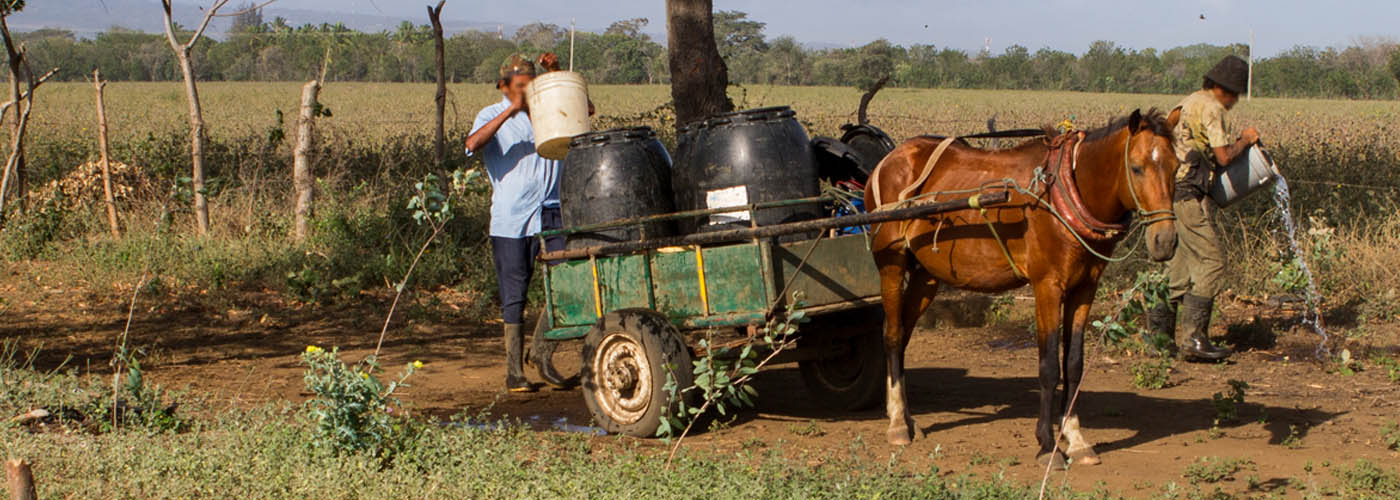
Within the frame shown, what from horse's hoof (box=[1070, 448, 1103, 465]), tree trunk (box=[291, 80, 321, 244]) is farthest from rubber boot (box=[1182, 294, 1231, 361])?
tree trunk (box=[291, 80, 321, 244])

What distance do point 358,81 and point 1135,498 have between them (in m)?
53.2

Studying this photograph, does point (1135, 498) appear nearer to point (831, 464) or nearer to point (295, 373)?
point (831, 464)

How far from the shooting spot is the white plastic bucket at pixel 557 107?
6539 mm

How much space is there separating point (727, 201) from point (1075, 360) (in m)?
1.81

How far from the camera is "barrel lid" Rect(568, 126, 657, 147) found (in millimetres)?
6344

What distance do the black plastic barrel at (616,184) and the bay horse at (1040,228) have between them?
1.10 metres

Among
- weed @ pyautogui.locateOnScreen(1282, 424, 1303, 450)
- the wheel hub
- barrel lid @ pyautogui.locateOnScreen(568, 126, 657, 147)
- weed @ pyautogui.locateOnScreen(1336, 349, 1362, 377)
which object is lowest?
weed @ pyautogui.locateOnScreen(1336, 349, 1362, 377)

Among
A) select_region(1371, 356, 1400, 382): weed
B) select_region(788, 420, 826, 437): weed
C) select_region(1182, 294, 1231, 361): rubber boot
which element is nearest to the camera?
select_region(788, 420, 826, 437): weed

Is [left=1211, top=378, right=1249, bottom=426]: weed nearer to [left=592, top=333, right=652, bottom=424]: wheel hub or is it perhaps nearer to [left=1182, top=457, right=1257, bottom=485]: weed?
[left=1182, top=457, right=1257, bottom=485]: weed

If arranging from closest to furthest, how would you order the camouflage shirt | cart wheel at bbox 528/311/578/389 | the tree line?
1. the camouflage shirt
2. cart wheel at bbox 528/311/578/389
3. the tree line

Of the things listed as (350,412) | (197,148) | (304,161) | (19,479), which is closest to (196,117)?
(197,148)

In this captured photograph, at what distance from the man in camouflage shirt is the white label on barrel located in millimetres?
2724

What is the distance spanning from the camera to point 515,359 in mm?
7355

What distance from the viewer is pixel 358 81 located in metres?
54.5
